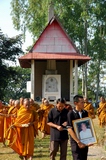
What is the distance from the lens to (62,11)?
34.6 m

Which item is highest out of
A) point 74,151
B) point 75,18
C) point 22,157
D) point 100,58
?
point 75,18

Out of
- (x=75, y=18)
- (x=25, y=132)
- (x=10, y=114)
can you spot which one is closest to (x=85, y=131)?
(x=25, y=132)

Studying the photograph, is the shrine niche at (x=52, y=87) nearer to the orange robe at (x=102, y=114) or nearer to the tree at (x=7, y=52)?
the orange robe at (x=102, y=114)

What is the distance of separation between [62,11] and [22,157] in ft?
81.6

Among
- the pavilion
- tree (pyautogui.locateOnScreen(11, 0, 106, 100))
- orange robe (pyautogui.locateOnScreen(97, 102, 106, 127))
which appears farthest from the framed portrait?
tree (pyautogui.locateOnScreen(11, 0, 106, 100))

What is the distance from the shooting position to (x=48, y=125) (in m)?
11.5

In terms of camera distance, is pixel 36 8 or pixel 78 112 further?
pixel 36 8

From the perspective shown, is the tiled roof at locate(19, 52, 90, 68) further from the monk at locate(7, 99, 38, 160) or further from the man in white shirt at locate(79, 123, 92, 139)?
the man in white shirt at locate(79, 123, 92, 139)

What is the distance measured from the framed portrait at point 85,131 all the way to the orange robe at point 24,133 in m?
4.22

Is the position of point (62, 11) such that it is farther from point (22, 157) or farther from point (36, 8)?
point (22, 157)

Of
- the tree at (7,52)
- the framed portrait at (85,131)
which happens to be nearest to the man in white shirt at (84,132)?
the framed portrait at (85,131)

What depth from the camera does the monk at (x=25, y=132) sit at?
1066 cm

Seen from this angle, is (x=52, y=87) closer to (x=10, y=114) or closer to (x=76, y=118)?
(x=10, y=114)

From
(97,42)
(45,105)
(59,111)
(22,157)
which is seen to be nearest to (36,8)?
(97,42)
